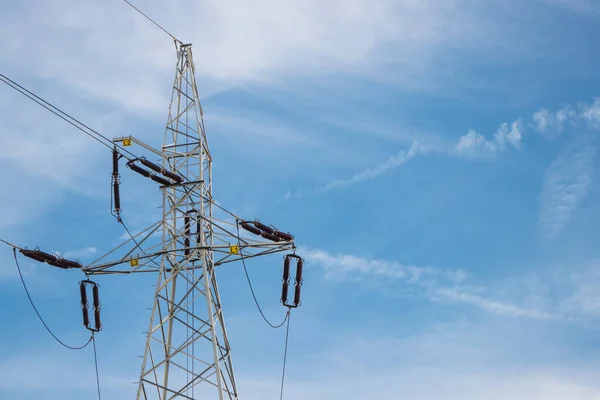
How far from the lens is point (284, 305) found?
2281 inches

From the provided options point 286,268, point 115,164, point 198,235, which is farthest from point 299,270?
point 115,164

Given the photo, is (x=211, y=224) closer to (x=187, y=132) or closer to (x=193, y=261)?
(x=193, y=261)

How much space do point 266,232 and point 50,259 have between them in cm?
1180

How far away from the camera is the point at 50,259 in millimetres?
57000

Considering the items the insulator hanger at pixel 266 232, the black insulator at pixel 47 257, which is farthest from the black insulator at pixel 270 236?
the black insulator at pixel 47 257

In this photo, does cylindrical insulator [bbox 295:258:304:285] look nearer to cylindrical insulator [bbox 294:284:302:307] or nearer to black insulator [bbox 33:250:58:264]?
→ cylindrical insulator [bbox 294:284:302:307]

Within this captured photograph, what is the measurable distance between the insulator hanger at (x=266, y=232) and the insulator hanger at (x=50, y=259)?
9367 millimetres

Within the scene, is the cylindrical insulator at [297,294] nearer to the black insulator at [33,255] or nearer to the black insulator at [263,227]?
the black insulator at [263,227]

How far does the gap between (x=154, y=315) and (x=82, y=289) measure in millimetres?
5676

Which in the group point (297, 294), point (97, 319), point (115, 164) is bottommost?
point (97, 319)

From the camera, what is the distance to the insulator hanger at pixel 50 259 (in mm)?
56281

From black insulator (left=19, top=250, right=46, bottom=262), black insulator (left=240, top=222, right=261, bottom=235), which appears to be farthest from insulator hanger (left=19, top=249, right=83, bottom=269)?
black insulator (left=240, top=222, right=261, bottom=235)

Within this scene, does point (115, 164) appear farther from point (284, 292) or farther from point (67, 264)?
point (284, 292)

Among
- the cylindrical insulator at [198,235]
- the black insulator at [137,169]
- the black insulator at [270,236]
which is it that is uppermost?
the black insulator at [137,169]
